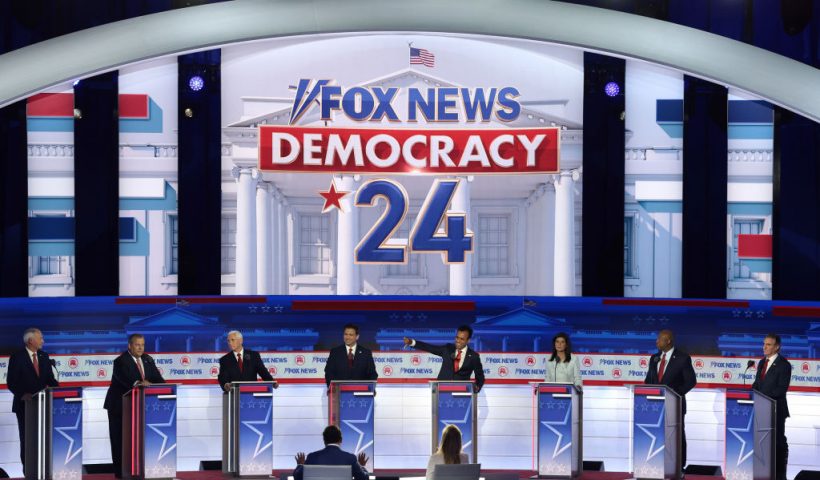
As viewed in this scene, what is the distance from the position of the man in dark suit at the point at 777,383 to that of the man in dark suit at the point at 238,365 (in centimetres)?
457

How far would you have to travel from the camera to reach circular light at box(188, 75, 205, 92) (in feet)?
34.9

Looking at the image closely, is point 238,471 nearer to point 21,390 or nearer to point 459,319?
point 21,390

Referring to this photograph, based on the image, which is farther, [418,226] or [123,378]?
[418,226]

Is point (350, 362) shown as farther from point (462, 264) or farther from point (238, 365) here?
point (462, 264)

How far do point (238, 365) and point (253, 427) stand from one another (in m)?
0.89

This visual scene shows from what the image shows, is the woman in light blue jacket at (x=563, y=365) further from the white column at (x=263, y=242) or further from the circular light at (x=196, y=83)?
the circular light at (x=196, y=83)

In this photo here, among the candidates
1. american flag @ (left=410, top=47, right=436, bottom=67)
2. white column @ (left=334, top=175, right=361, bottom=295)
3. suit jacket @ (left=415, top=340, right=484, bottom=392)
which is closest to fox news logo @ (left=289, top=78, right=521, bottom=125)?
american flag @ (left=410, top=47, right=436, bottom=67)

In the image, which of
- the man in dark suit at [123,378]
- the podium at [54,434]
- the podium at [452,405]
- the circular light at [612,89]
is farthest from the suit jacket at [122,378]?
the circular light at [612,89]

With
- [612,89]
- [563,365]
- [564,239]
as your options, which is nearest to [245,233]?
[564,239]

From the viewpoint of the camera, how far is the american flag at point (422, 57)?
35.0 ft

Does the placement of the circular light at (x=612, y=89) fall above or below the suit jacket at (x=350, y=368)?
above

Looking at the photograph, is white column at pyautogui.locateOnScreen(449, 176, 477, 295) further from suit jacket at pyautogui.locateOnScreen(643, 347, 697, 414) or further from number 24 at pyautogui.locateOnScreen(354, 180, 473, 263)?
suit jacket at pyautogui.locateOnScreen(643, 347, 697, 414)

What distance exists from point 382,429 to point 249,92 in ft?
12.6

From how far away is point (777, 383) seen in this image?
8.95 metres
